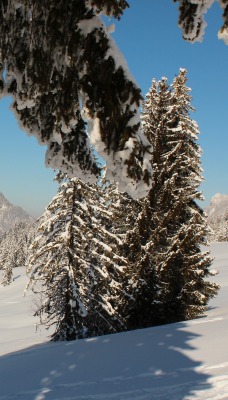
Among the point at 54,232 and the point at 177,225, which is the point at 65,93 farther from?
the point at 54,232

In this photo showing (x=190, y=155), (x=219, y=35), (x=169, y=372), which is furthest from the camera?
(x=190, y=155)

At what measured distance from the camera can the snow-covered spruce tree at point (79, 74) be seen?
2.97m

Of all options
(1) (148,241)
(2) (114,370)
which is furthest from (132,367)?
(1) (148,241)

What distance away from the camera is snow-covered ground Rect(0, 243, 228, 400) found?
23.8 feet

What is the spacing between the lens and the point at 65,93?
3330mm

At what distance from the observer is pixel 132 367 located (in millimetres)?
8844

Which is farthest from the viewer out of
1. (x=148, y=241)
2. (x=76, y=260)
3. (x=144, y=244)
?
(x=76, y=260)

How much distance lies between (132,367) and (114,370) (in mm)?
447

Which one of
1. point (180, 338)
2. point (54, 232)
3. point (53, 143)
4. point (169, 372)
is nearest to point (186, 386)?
point (169, 372)

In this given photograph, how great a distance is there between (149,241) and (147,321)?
10.7 ft

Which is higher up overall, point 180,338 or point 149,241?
point 149,241

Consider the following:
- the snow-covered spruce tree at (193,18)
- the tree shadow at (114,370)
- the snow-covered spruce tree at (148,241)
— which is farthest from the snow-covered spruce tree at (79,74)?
the snow-covered spruce tree at (148,241)

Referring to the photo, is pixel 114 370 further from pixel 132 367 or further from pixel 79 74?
pixel 79 74

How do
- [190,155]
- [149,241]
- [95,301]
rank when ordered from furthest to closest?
[95,301] < [190,155] < [149,241]
